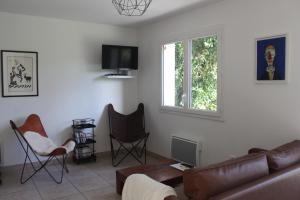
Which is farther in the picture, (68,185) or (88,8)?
(88,8)

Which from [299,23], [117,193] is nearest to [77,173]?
[117,193]

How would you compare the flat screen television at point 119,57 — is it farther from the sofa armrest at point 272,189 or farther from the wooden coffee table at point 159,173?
the sofa armrest at point 272,189

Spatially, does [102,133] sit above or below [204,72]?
below

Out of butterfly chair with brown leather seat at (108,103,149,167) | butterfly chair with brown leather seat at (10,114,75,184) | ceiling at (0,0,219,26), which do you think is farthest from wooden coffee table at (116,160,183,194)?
ceiling at (0,0,219,26)

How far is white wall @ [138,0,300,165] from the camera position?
9.39ft

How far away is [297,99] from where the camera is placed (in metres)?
2.81

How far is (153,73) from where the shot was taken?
5008 millimetres

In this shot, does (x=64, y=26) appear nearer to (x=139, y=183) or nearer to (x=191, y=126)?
(x=191, y=126)

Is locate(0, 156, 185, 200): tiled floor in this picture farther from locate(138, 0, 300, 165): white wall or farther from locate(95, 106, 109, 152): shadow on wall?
locate(138, 0, 300, 165): white wall

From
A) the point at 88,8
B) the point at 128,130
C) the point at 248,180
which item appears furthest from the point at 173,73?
the point at 248,180

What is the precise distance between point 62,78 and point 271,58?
3266mm

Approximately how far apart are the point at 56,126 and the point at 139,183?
9.42ft

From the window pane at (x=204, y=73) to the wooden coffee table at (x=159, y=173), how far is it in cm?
113

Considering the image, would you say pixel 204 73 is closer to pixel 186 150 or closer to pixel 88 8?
pixel 186 150
